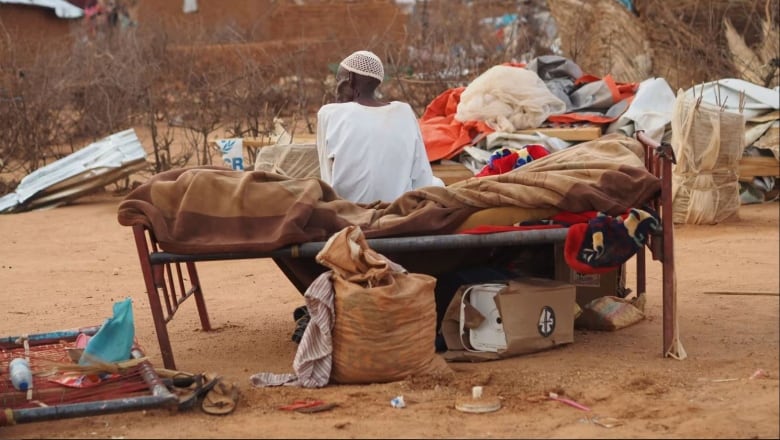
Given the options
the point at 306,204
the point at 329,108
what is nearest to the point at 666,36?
the point at 329,108

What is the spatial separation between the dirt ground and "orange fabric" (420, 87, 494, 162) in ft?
6.87

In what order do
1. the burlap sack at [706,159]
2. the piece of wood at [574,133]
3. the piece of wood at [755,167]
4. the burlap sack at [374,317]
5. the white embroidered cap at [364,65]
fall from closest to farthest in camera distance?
the burlap sack at [374,317] → the white embroidered cap at [364,65] → the burlap sack at [706,159] → the piece of wood at [574,133] → the piece of wood at [755,167]

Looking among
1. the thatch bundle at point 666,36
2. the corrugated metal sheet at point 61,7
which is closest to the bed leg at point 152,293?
the thatch bundle at point 666,36

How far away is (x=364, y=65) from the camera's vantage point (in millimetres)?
5301

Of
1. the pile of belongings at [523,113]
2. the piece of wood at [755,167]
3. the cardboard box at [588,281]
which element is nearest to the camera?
the cardboard box at [588,281]

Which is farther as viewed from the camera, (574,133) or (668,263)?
(574,133)

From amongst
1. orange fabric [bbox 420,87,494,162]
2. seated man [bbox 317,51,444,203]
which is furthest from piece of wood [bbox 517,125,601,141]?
seated man [bbox 317,51,444,203]

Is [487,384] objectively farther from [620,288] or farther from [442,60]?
[442,60]

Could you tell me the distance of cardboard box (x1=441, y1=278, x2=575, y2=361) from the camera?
15.5ft

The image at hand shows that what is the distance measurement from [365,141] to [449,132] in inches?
165

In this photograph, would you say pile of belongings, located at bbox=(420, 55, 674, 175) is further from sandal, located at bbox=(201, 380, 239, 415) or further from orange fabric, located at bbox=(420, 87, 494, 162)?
sandal, located at bbox=(201, 380, 239, 415)

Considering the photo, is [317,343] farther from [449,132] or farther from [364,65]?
[449,132]

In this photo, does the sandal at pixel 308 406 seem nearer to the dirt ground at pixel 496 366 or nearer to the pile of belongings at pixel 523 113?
the dirt ground at pixel 496 366

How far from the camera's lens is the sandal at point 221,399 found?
3.95 m
